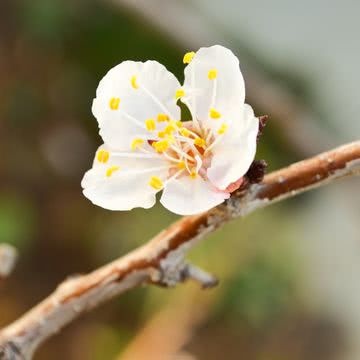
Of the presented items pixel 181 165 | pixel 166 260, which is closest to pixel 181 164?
pixel 181 165

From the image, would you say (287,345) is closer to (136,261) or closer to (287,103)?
(287,103)

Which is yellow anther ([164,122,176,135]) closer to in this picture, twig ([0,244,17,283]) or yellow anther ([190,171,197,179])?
yellow anther ([190,171,197,179])

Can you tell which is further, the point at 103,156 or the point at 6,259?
the point at 6,259

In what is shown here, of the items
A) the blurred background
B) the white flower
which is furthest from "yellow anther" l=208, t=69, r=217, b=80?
the blurred background

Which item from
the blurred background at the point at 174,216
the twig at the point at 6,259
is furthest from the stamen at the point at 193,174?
the blurred background at the point at 174,216

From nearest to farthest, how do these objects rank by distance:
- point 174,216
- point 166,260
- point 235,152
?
point 235,152 → point 166,260 → point 174,216

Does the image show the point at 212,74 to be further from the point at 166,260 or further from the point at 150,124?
the point at 166,260
